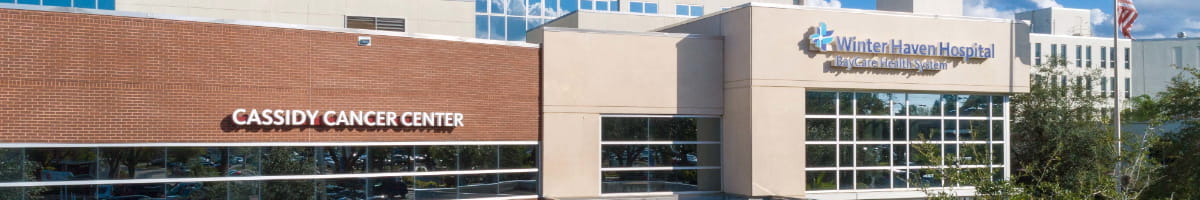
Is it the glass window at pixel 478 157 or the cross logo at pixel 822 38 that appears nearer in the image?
the glass window at pixel 478 157

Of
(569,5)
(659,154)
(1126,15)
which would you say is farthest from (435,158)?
(1126,15)

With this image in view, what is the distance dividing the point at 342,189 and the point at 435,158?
2.34m

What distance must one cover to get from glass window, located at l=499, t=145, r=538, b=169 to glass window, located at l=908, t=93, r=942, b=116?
35.8 feet

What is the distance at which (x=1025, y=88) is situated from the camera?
94.7 feet

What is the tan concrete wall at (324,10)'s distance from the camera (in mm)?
31219

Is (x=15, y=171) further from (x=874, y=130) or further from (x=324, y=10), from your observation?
(x=874, y=130)

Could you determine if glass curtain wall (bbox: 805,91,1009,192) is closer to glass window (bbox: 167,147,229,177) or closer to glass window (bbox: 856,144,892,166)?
glass window (bbox: 856,144,892,166)

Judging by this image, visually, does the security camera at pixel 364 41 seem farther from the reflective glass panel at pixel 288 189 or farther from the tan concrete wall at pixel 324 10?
the tan concrete wall at pixel 324 10

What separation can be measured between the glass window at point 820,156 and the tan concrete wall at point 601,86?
2.75m

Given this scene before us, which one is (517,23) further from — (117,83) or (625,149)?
(117,83)

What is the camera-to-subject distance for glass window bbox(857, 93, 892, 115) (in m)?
27.2

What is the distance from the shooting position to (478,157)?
24328 millimetres

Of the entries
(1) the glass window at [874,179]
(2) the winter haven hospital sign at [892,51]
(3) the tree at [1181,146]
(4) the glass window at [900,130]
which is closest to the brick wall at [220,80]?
(2) the winter haven hospital sign at [892,51]


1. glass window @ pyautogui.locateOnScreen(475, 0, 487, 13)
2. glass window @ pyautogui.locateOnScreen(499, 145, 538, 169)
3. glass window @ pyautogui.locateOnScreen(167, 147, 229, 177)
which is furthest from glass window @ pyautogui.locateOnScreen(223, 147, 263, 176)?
glass window @ pyautogui.locateOnScreen(475, 0, 487, 13)
